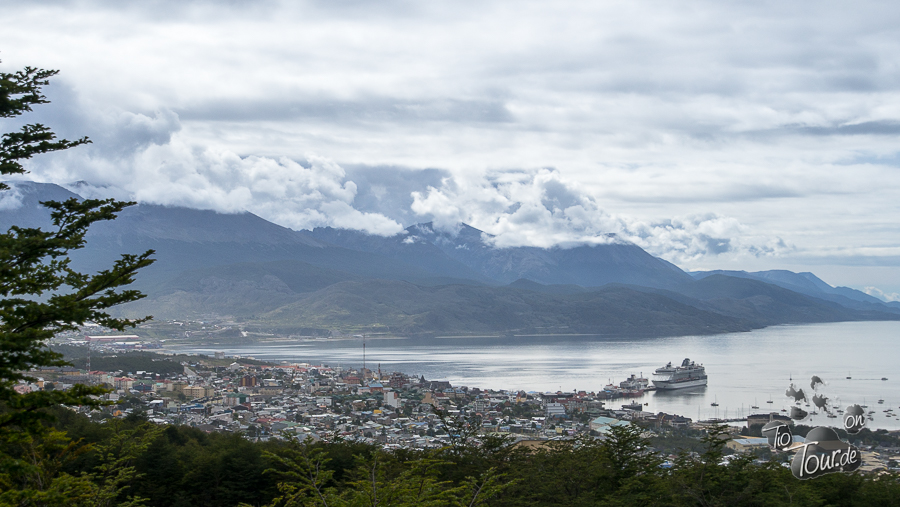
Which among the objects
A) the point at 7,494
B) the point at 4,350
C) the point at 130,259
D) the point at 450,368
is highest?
the point at 130,259

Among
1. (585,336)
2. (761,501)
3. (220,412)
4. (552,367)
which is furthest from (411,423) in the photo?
(585,336)

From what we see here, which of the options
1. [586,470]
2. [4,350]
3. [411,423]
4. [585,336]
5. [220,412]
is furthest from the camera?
[585,336]

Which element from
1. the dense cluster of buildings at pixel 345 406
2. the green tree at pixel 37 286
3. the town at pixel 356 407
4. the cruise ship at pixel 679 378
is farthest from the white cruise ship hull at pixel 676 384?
the green tree at pixel 37 286

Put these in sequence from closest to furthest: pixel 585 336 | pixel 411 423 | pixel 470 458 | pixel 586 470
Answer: pixel 586 470, pixel 470 458, pixel 411 423, pixel 585 336

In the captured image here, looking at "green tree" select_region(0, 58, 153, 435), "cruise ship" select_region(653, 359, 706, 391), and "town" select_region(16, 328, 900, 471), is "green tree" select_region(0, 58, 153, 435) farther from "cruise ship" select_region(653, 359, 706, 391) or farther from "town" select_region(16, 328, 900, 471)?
"cruise ship" select_region(653, 359, 706, 391)

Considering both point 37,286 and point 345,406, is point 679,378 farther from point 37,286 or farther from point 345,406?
point 37,286

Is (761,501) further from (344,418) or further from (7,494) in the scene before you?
(344,418)

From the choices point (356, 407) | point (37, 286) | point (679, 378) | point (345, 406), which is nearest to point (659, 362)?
point (679, 378)
